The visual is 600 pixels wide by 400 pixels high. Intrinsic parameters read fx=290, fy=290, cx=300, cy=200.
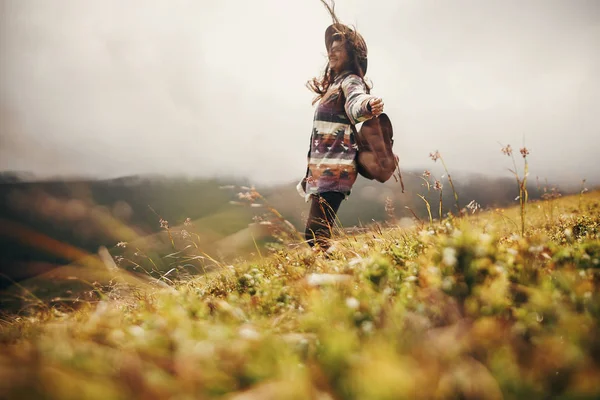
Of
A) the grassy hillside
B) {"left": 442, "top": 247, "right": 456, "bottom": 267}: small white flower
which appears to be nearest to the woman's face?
the grassy hillside

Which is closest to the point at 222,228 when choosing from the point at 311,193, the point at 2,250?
the point at 2,250

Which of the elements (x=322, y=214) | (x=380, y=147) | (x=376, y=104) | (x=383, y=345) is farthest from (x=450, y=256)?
(x=322, y=214)

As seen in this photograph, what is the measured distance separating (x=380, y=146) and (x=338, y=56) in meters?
1.50

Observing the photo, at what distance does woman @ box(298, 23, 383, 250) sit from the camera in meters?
3.85

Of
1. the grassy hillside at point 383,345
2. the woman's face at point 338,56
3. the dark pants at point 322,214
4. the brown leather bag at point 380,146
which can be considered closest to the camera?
the grassy hillside at point 383,345

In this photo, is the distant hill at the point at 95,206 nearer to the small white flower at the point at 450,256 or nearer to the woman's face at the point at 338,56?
the woman's face at the point at 338,56

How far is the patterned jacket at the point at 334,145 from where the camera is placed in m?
3.85

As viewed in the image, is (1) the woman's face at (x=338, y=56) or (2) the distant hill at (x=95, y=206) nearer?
(1) the woman's face at (x=338, y=56)

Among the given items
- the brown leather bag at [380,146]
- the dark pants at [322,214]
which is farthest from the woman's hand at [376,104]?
the dark pants at [322,214]

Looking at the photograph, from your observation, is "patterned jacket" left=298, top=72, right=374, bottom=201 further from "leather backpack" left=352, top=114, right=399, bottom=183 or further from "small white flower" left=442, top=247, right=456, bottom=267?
"small white flower" left=442, top=247, right=456, bottom=267

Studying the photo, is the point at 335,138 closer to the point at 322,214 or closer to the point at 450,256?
the point at 322,214

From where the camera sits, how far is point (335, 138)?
3.92 meters

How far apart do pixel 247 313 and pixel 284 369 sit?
1.09 m

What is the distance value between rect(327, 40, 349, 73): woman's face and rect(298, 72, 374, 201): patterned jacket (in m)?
0.16
